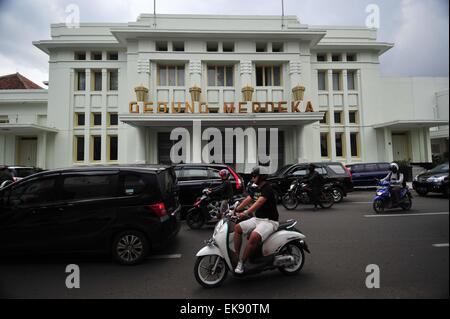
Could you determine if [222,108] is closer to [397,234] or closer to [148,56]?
[148,56]

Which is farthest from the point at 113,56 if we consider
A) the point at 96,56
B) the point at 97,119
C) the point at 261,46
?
the point at 261,46

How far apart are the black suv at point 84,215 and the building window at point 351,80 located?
2229 cm

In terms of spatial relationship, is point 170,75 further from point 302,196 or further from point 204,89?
point 302,196

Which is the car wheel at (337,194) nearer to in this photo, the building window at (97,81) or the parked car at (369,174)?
the parked car at (369,174)

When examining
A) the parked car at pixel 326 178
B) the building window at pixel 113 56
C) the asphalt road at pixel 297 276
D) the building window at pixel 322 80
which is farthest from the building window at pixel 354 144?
the building window at pixel 113 56

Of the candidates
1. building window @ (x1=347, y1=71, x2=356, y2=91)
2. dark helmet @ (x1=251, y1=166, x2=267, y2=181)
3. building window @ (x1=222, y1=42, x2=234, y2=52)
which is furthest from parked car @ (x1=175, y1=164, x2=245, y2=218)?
building window @ (x1=347, y1=71, x2=356, y2=91)

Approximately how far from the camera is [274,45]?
20.3 metres

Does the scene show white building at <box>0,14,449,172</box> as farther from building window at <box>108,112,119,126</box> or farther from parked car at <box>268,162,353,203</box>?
parked car at <box>268,162,353,203</box>

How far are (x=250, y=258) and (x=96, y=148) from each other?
20.2 meters

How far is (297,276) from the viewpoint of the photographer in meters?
3.86

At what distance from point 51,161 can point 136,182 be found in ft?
63.9

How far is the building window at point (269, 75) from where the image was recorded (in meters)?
20.5

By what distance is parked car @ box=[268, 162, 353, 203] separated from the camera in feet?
35.4

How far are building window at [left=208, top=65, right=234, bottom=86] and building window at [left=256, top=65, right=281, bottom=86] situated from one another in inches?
89.0
